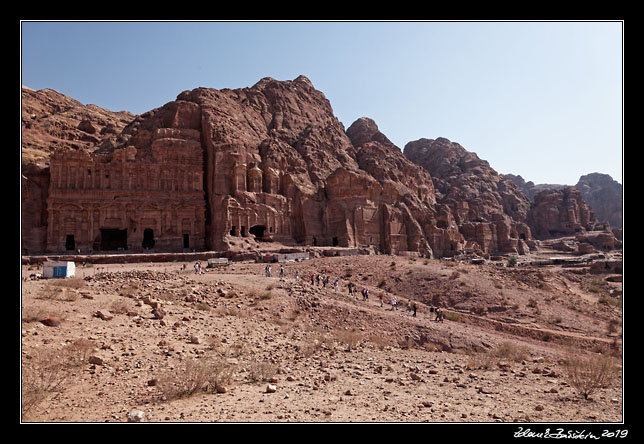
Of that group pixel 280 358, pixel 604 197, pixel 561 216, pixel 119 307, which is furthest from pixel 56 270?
pixel 604 197

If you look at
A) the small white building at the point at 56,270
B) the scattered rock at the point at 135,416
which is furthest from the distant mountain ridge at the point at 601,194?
the scattered rock at the point at 135,416

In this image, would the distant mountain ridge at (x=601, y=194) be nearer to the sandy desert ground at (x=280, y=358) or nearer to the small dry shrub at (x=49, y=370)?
the sandy desert ground at (x=280, y=358)

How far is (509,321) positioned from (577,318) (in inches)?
196

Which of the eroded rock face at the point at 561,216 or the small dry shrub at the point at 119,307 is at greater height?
the eroded rock face at the point at 561,216

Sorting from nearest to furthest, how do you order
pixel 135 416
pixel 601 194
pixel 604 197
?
pixel 135 416 → pixel 604 197 → pixel 601 194

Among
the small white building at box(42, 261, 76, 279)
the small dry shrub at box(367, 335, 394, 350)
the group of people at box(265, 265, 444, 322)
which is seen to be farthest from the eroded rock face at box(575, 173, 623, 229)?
the small white building at box(42, 261, 76, 279)

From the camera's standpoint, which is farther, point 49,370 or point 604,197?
point 604,197

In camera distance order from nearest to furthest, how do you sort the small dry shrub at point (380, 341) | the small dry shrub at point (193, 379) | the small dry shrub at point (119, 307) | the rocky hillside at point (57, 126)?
the small dry shrub at point (193, 379) < the small dry shrub at point (119, 307) < the small dry shrub at point (380, 341) < the rocky hillside at point (57, 126)

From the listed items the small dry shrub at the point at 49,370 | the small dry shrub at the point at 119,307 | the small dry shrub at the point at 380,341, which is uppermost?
the small dry shrub at the point at 119,307

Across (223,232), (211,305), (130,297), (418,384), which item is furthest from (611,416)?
(223,232)

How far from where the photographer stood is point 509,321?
930 inches

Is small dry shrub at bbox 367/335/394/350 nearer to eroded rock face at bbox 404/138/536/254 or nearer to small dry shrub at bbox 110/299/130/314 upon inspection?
small dry shrub at bbox 110/299/130/314

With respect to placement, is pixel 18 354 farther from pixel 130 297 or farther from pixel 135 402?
pixel 130 297

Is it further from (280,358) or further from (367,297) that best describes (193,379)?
(367,297)
